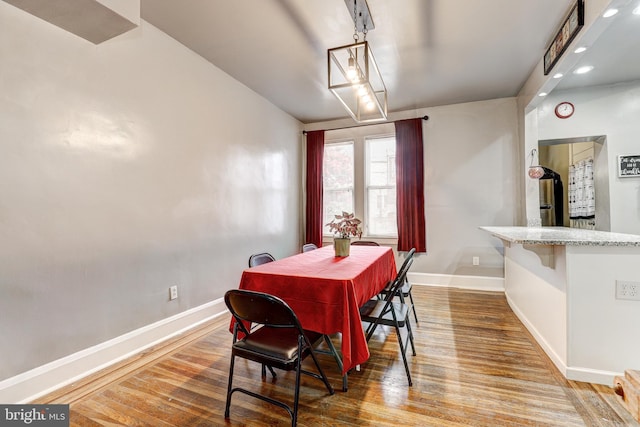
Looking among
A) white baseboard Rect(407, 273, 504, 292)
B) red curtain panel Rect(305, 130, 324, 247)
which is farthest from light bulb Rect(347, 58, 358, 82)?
white baseboard Rect(407, 273, 504, 292)

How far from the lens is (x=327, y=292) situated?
176 centimetres

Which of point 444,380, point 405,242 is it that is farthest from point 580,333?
point 405,242

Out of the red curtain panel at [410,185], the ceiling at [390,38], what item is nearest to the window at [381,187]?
the red curtain panel at [410,185]

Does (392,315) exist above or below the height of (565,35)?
below

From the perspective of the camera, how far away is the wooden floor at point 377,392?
1621 mm

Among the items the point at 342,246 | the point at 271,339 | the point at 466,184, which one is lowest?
the point at 271,339

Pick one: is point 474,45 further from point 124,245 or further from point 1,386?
point 1,386

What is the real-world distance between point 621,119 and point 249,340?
4.90 m

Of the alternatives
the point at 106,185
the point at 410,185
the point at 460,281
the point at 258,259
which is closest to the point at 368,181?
the point at 410,185

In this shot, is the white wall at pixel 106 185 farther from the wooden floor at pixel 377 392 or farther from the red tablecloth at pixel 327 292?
the red tablecloth at pixel 327 292

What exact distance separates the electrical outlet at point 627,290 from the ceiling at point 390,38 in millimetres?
2112

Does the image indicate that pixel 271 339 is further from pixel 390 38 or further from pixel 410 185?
pixel 410 185

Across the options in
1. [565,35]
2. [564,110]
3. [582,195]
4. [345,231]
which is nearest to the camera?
[565,35]

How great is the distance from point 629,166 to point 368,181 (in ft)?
10.7
